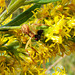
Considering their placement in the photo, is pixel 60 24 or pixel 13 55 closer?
pixel 60 24

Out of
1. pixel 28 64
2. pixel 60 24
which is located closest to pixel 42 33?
pixel 60 24

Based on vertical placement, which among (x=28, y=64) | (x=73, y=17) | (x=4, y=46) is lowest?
(x=28, y=64)

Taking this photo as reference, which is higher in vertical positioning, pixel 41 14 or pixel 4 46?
pixel 41 14

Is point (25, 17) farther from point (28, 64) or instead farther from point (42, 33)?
point (28, 64)

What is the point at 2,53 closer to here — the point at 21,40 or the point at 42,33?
the point at 21,40

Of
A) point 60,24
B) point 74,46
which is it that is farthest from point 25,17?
point 74,46

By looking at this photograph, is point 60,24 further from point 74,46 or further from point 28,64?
Result: point 28,64

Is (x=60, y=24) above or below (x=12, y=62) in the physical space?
above

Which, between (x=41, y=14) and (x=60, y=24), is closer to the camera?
(x=60, y=24)
